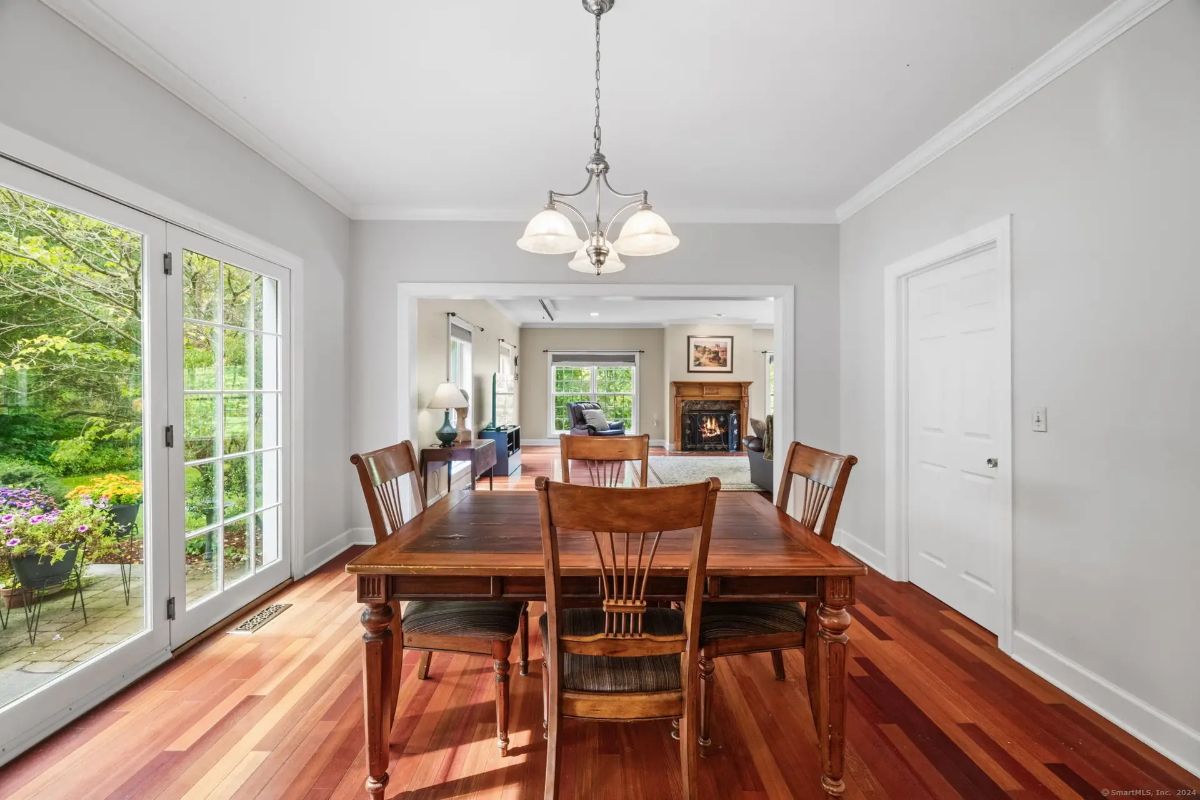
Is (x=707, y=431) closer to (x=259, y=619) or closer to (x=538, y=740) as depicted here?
(x=259, y=619)

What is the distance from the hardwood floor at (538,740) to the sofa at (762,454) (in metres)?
3.17

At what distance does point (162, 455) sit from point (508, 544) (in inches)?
66.7

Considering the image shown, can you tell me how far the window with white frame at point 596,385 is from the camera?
10.0 meters

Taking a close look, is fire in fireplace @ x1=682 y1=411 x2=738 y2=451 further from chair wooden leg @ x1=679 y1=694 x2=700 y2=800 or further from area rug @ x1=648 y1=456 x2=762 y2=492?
chair wooden leg @ x1=679 y1=694 x2=700 y2=800

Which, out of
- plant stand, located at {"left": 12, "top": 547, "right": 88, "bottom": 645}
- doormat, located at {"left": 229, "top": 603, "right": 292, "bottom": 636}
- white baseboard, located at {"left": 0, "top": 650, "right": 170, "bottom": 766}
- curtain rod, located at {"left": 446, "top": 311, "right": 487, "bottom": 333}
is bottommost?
doormat, located at {"left": 229, "top": 603, "right": 292, "bottom": 636}

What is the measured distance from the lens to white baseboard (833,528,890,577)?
325cm

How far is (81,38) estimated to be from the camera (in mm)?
1806

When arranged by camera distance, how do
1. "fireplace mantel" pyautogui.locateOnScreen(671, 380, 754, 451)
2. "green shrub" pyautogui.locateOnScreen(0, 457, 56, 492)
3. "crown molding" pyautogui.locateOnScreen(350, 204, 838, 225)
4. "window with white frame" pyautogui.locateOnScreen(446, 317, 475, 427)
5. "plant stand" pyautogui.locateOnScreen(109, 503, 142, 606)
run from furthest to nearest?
"fireplace mantel" pyautogui.locateOnScreen(671, 380, 754, 451), "window with white frame" pyautogui.locateOnScreen(446, 317, 475, 427), "crown molding" pyautogui.locateOnScreen(350, 204, 838, 225), "plant stand" pyautogui.locateOnScreen(109, 503, 142, 606), "green shrub" pyautogui.locateOnScreen(0, 457, 56, 492)

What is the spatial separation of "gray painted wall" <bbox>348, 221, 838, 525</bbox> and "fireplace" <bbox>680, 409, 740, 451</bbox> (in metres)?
5.59

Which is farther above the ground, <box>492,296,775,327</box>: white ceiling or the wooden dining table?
<box>492,296,775,327</box>: white ceiling

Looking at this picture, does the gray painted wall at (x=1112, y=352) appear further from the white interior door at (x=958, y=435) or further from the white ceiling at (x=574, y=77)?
the white ceiling at (x=574, y=77)

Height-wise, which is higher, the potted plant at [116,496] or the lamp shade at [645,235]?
the lamp shade at [645,235]

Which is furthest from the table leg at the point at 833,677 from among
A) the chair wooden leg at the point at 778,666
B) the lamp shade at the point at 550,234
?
the lamp shade at the point at 550,234

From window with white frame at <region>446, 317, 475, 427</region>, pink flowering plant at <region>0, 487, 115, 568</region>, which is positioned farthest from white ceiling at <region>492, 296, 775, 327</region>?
pink flowering plant at <region>0, 487, 115, 568</region>
